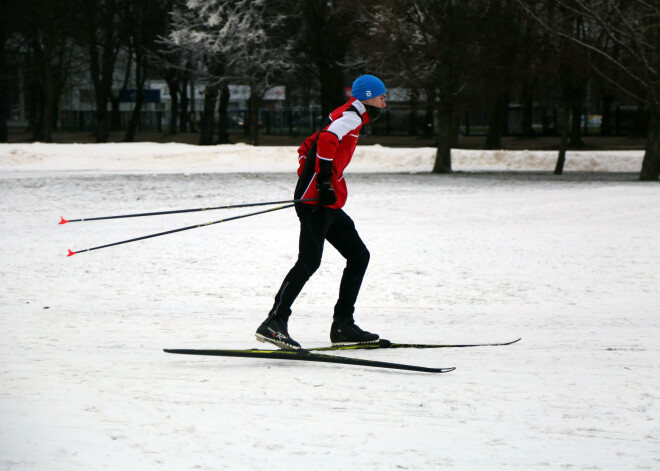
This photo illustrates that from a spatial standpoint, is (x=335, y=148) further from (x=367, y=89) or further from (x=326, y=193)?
(x=367, y=89)

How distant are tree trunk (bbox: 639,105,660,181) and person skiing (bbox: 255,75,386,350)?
766 inches

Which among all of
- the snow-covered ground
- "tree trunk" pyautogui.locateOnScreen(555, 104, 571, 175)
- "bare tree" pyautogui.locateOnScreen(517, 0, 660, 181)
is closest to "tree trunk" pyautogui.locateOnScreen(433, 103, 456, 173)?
"tree trunk" pyautogui.locateOnScreen(555, 104, 571, 175)

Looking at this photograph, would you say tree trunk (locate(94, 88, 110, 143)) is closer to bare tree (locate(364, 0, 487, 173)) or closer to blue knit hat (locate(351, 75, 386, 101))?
bare tree (locate(364, 0, 487, 173))

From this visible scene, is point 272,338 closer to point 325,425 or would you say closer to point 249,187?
point 325,425

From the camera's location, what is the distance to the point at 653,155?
946 inches

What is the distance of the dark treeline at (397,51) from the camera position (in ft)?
82.2

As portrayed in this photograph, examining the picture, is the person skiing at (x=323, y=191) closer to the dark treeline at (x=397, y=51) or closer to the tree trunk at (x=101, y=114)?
the dark treeline at (x=397, y=51)

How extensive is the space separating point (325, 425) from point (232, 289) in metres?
A: 4.37

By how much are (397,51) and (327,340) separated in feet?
70.5

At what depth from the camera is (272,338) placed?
5.87 metres

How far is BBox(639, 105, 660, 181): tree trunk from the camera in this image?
78.6ft

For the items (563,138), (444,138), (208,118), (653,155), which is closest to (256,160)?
(444,138)

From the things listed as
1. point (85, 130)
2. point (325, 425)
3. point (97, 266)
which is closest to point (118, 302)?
point (97, 266)

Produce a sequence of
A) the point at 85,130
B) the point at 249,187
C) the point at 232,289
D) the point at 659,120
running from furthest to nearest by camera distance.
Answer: the point at 85,130, the point at 659,120, the point at 249,187, the point at 232,289
